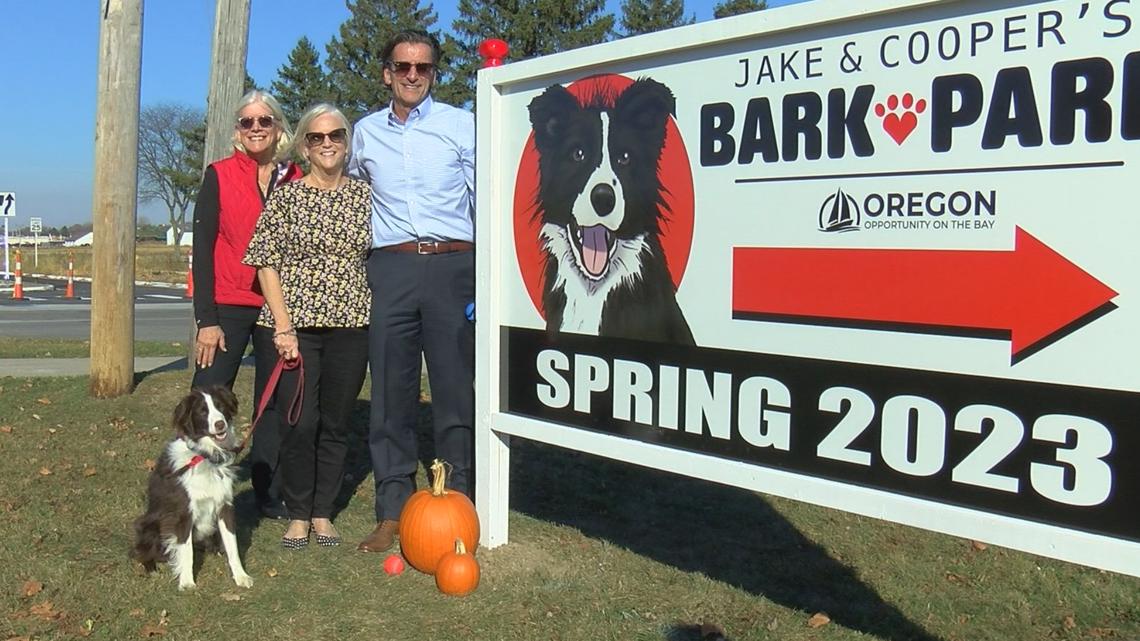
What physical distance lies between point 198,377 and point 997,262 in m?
3.93

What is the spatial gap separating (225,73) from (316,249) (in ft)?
13.6

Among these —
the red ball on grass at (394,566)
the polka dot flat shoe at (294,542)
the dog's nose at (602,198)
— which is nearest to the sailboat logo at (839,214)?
the dog's nose at (602,198)

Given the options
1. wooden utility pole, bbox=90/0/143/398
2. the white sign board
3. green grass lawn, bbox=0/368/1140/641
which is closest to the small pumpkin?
green grass lawn, bbox=0/368/1140/641

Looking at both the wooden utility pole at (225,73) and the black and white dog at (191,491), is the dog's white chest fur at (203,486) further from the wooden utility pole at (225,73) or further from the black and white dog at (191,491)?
the wooden utility pole at (225,73)

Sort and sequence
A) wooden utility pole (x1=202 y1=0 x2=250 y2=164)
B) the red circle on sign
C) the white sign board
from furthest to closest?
the white sign board
wooden utility pole (x1=202 y1=0 x2=250 y2=164)
the red circle on sign

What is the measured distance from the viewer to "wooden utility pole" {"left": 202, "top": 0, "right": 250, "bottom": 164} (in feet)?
26.5

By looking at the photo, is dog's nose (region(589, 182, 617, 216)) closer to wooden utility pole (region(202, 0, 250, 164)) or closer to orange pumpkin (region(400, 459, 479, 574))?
orange pumpkin (region(400, 459, 479, 574))

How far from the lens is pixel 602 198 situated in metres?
4.17

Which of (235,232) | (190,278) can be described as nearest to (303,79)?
(190,278)

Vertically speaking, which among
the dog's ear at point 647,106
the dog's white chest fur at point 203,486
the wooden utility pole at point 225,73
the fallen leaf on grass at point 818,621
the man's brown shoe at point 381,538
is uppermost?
the wooden utility pole at point 225,73

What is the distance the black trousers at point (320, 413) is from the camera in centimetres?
484

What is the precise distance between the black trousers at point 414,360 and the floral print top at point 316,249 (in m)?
0.11

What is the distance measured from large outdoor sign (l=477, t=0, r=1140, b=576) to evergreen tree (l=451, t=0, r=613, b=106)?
1120 inches

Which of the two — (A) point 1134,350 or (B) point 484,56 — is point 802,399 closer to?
(A) point 1134,350
